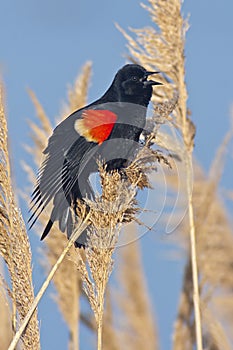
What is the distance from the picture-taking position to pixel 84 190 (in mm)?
1878

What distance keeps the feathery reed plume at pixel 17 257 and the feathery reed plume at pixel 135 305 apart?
1767 millimetres

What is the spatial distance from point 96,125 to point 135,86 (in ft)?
1.12

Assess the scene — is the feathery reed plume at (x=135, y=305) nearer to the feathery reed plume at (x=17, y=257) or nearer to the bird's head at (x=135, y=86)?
the bird's head at (x=135, y=86)

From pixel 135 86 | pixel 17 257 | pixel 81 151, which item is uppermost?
pixel 135 86

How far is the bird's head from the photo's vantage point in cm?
225

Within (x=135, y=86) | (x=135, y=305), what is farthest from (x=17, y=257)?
(x=135, y=305)

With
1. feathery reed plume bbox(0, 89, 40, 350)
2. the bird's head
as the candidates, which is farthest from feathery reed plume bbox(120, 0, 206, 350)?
feathery reed plume bbox(0, 89, 40, 350)

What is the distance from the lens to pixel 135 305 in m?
3.45

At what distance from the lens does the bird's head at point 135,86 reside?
225 centimetres

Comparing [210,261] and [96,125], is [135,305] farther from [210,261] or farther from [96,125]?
[96,125]

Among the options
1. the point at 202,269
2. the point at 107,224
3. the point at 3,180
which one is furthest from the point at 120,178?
the point at 202,269

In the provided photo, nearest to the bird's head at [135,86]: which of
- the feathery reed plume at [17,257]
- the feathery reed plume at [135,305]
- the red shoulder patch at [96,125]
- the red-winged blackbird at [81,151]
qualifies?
the red-winged blackbird at [81,151]

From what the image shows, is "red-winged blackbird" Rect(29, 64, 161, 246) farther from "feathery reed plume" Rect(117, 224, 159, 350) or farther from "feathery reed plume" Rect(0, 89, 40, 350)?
"feathery reed plume" Rect(117, 224, 159, 350)

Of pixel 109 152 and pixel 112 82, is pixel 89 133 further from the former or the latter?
pixel 112 82
